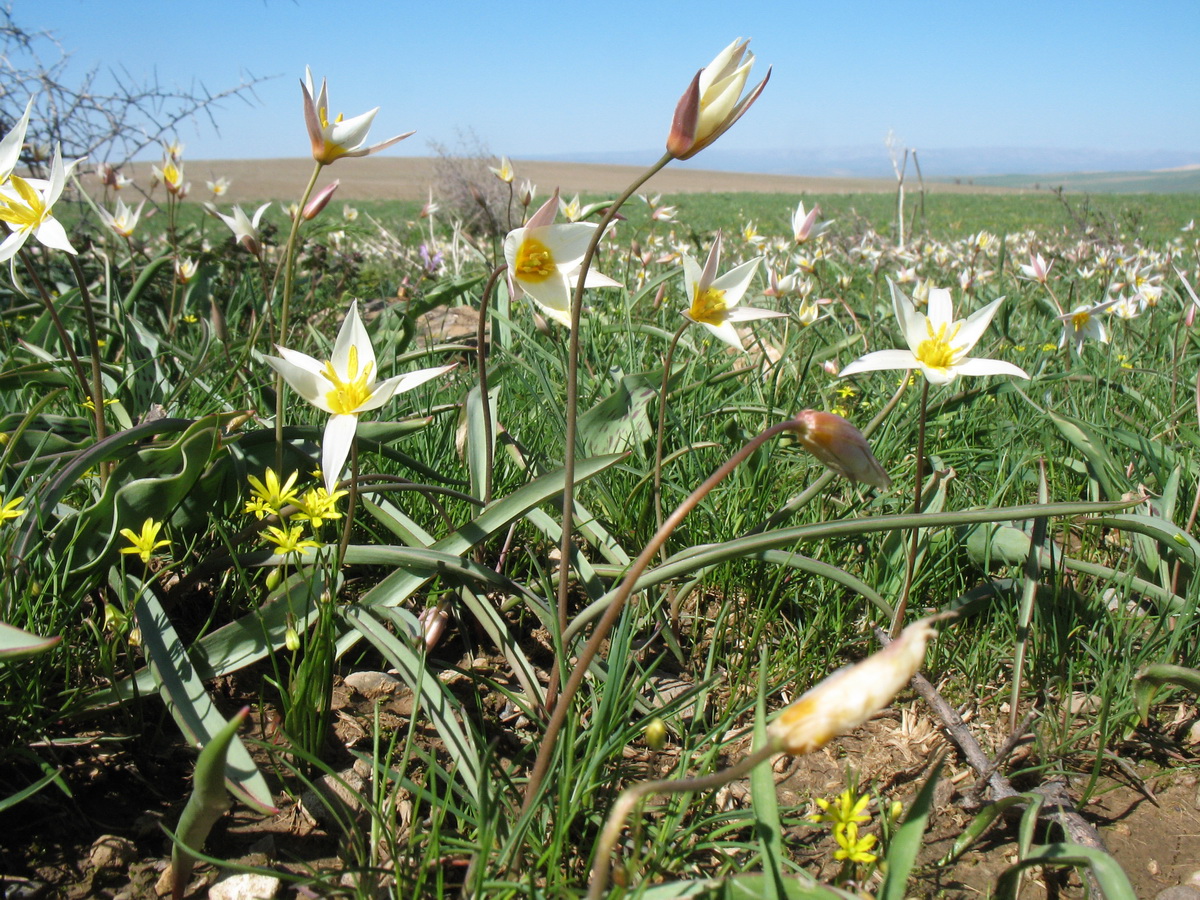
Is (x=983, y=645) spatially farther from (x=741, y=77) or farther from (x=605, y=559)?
(x=741, y=77)

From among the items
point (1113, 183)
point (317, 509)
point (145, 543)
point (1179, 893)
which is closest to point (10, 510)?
point (145, 543)

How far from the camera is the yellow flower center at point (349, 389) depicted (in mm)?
1102

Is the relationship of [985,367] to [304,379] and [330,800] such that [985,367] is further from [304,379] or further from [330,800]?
[330,800]

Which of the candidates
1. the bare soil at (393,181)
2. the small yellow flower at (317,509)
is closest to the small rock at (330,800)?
the small yellow flower at (317,509)

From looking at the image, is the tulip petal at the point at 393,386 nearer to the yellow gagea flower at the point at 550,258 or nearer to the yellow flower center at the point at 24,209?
the yellow gagea flower at the point at 550,258

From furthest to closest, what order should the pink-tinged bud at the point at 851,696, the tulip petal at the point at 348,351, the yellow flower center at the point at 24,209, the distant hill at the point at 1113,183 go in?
the distant hill at the point at 1113,183 → the yellow flower center at the point at 24,209 → the tulip petal at the point at 348,351 → the pink-tinged bud at the point at 851,696

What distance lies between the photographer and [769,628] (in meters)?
1.52

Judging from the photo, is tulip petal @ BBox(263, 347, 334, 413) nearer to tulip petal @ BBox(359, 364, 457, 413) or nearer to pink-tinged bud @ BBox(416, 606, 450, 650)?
tulip petal @ BBox(359, 364, 457, 413)

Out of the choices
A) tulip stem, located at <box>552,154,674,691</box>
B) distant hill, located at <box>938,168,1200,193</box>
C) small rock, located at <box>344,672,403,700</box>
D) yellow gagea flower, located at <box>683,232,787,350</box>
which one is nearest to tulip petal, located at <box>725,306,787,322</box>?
yellow gagea flower, located at <box>683,232,787,350</box>

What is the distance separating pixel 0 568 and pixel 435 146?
25.8 feet

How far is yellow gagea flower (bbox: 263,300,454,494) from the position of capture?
1024mm

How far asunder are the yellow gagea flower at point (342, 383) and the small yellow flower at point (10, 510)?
0.43 metres

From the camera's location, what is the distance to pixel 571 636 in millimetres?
1156

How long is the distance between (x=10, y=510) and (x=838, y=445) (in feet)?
3.70
